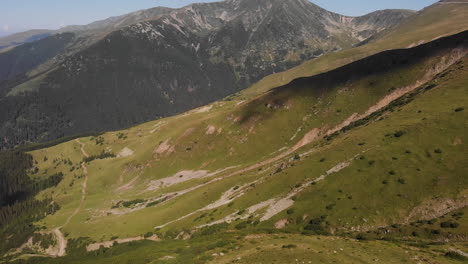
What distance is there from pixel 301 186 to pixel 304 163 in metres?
10.8

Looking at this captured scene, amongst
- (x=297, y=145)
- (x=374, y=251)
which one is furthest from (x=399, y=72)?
(x=374, y=251)

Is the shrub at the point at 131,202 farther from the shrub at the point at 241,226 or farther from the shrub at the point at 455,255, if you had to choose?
the shrub at the point at 455,255

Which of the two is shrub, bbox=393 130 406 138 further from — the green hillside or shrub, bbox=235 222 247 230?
shrub, bbox=235 222 247 230

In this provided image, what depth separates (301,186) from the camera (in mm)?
65750

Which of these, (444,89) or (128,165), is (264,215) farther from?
(128,165)

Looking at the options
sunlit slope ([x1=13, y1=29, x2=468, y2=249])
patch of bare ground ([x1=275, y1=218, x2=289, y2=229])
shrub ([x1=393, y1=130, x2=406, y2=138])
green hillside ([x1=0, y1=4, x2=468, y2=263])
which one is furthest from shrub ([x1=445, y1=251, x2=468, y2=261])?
shrub ([x1=393, y1=130, x2=406, y2=138])

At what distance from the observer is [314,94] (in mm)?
137750

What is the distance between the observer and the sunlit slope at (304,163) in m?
54.4

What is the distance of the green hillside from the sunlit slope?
1.41 ft

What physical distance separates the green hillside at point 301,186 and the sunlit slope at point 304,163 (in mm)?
429

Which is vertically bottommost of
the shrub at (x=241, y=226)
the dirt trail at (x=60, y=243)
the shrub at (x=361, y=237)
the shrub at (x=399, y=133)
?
the dirt trail at (x=60, y=243)

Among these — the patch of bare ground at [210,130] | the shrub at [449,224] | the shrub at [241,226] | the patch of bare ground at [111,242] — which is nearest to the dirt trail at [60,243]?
the patch of bare ground at [111,242]

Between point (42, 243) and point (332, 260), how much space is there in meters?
128

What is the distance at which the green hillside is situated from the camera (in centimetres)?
4303
